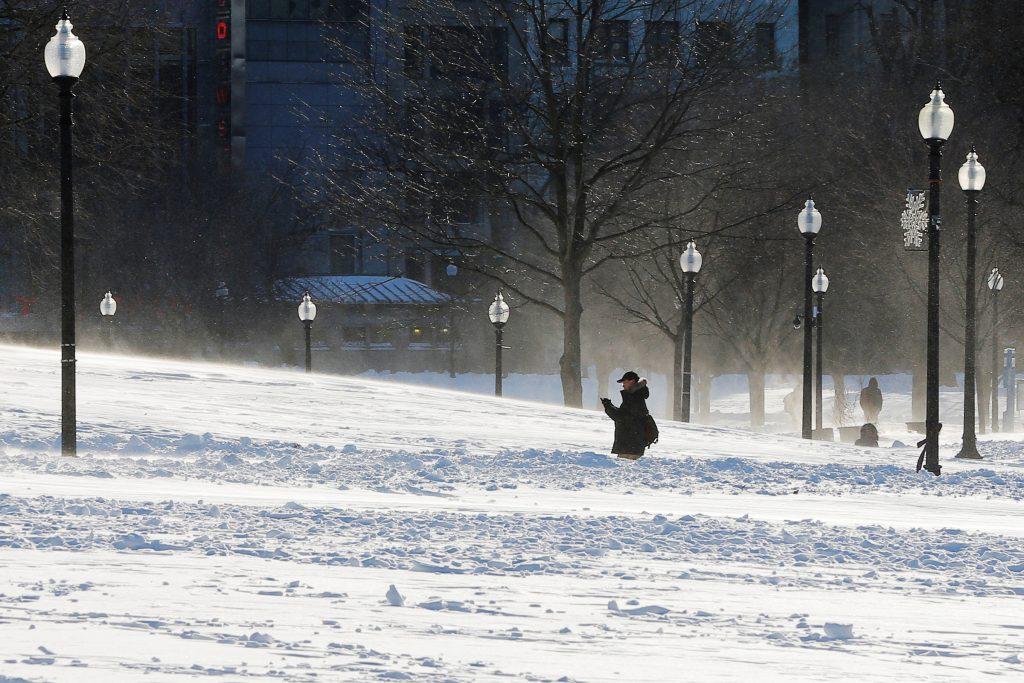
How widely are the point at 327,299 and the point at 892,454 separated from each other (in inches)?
1750

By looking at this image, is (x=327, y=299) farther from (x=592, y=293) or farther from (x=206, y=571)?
(x=206, y=571)

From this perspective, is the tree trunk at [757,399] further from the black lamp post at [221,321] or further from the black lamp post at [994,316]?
the black lamp post at [221,321]

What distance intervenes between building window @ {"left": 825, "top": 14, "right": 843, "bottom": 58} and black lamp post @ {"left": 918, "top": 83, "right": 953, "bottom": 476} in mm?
43790

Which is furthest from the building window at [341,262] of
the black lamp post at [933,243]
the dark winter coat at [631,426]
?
the dark winter coat at [631,426]

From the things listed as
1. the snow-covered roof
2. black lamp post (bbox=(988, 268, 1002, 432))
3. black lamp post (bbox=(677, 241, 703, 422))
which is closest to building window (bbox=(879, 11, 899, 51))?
black lamp post (bbox=(988, 268, 1002, 432))

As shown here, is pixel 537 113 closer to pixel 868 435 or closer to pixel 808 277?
pixel 808 277

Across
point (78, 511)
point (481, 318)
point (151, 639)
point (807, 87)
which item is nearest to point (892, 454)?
point (78, 511)

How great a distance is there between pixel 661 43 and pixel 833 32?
40252 millimetres

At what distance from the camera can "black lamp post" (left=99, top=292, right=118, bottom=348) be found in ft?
152

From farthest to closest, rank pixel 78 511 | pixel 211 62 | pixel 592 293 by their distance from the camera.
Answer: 1. pixel 211 62
2. pixel 592 293
3. pixel 78 511

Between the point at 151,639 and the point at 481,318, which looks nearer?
the point at 151,639

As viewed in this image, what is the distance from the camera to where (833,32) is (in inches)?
2640

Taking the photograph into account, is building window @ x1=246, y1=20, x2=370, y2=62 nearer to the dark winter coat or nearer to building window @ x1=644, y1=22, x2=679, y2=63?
building window @ x1=644, y1=22, x2=679, y2=63

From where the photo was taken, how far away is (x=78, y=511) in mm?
9523
